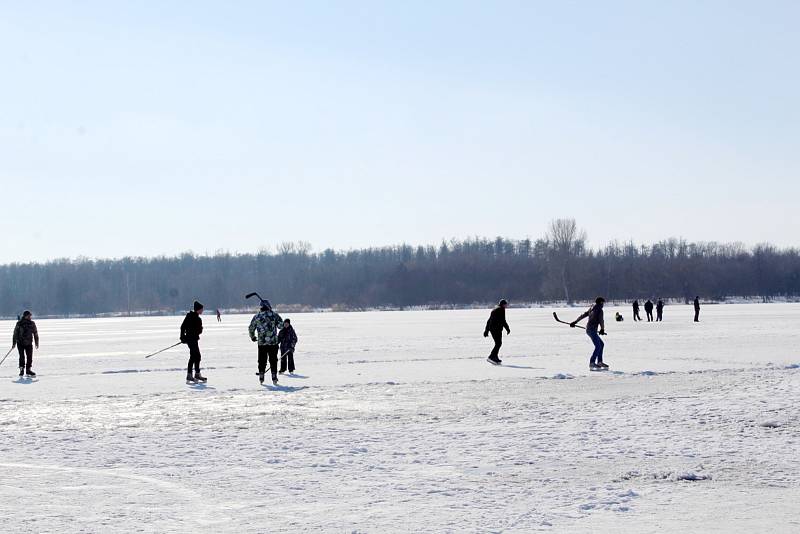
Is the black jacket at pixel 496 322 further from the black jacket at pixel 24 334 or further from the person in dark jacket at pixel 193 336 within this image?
the black jacket at pixel 24 334

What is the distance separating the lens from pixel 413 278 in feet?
463

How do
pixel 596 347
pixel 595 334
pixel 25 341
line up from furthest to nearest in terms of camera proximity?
pixel 25 341 → pixel 595 334 → pixel 596 347

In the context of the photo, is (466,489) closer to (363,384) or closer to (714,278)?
(363,384)

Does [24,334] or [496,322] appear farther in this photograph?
[496,322]

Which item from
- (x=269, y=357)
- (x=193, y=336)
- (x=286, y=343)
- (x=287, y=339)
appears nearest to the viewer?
(x=269, y=357)

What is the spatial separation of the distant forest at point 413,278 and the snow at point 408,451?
102026mm

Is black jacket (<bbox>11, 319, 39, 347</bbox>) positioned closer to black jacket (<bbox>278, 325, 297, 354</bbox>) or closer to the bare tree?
black jacket (<bbox>278, 325, 297, 354</bbox>)

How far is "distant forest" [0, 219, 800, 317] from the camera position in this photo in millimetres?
129375

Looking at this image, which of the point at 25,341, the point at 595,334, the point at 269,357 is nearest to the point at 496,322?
the point at 595,334

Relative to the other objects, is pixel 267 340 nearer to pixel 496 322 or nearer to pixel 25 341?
pixel 25 341

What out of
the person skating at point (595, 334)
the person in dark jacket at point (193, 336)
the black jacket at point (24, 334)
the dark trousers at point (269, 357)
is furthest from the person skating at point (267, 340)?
the person skating at point (595, 334)

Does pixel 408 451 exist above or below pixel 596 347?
below

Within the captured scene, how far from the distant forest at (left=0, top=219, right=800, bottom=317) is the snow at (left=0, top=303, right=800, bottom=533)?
102 metres

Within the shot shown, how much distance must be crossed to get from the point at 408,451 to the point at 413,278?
131587 mm
